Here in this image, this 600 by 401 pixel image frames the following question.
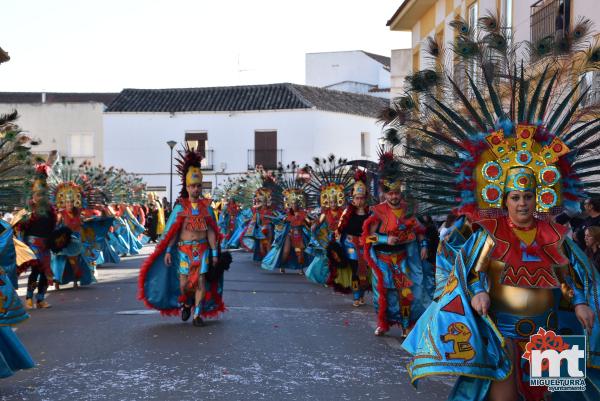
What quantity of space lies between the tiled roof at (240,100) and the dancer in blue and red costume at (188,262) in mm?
38329

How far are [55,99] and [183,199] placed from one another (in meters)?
57.6

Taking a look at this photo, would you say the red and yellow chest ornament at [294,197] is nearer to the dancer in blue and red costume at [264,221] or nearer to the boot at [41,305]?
the dancer in blue and red costume at [264,221]

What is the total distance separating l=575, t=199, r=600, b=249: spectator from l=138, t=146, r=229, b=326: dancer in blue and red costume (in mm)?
4116

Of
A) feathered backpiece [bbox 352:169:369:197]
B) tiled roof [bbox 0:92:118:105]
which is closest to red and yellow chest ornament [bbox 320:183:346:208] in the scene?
feathered backpiece [bbox 352:169:369:197]

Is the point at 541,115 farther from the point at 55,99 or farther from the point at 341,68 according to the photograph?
the point at 55,99

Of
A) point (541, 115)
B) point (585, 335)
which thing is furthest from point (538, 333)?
point (541, 115)

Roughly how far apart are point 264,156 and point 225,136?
2557 millimetres

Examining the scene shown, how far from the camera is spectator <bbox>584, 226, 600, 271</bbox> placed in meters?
8.77

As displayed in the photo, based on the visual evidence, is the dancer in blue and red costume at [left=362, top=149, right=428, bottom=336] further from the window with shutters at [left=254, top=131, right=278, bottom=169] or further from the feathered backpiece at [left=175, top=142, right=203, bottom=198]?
the window with shutters at [left=254, top=131, right=278, bottom=169]

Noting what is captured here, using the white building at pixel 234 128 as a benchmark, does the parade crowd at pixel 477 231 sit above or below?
below

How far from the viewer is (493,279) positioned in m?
5.38

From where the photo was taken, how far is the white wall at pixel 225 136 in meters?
49.7

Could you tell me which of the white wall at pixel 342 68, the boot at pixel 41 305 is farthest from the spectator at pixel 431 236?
the white wall at pixel 342 68

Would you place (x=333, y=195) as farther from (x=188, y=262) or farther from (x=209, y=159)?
(x=209, y=159)
